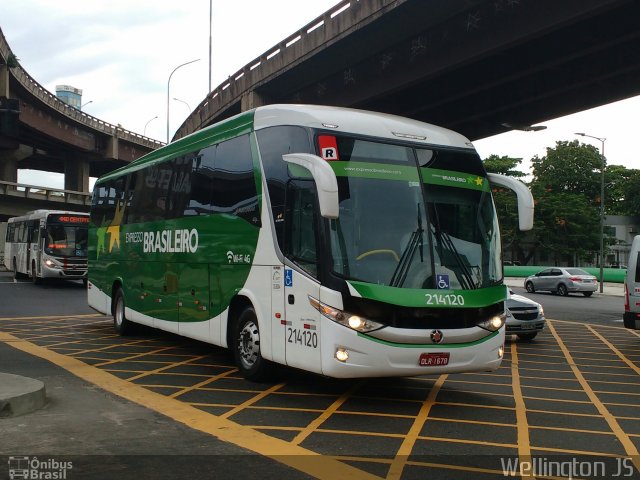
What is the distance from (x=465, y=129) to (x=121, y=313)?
72.4 feet

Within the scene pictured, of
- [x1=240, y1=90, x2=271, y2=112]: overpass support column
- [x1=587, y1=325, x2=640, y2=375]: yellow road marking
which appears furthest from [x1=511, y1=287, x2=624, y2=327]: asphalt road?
[x1=240, y1=90, x2=271, y2=112]: overpass support column

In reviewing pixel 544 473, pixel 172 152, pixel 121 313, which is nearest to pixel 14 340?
pixel 121 313

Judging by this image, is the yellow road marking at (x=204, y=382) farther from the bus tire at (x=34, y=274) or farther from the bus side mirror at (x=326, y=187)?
the bus tire at (x=34, y=274)

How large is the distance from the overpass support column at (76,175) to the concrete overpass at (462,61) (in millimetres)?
33159

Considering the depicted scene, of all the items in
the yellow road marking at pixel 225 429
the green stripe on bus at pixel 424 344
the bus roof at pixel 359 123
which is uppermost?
the bus roof at pixel 359 123

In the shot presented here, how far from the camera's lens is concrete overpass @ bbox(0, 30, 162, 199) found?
4472 cm

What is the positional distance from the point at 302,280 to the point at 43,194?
4816cm

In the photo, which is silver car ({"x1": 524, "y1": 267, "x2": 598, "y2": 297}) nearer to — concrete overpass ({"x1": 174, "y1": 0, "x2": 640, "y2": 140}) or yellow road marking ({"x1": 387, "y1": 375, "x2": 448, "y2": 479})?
concrete overpass ({"x1": 174, "y1": 0, "x2": 640, "y2": 140})

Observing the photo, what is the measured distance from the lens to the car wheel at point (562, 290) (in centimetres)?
3453

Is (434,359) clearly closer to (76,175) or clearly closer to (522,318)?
(522,318)

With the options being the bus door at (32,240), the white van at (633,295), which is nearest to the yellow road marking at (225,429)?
the white van at (633,295)

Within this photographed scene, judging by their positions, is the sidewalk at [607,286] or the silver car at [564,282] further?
the sidewalk at [607,286]

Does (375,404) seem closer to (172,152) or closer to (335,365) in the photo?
(335,365)

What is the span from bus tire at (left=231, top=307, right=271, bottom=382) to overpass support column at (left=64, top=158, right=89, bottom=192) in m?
55.0
